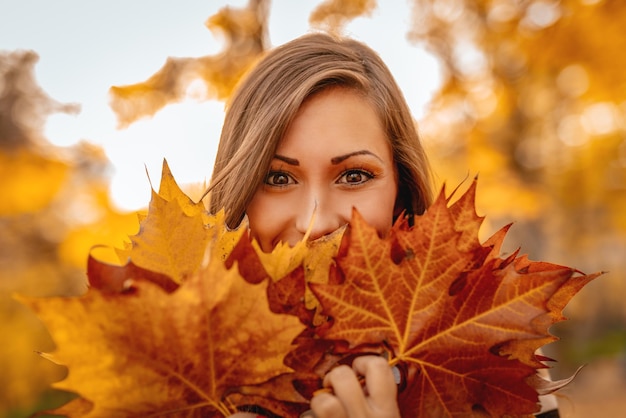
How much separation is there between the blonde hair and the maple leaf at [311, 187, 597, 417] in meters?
0.57

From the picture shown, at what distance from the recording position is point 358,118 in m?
1.09

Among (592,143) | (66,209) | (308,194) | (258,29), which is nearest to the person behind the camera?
(308,194)

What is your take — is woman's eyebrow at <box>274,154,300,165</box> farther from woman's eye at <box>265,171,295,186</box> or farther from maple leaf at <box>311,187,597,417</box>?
maple leaf at <box>311,187,597,417</box>

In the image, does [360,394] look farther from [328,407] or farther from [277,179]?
[277,179]

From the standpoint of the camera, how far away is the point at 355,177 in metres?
1.05

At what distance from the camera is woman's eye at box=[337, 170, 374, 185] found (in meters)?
1.03

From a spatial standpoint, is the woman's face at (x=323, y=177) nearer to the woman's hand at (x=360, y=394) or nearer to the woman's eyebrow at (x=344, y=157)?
the woman's eyebrow at (x=344, y=157)

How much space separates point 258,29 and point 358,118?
342 centimetres

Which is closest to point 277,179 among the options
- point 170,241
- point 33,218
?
point 170,241

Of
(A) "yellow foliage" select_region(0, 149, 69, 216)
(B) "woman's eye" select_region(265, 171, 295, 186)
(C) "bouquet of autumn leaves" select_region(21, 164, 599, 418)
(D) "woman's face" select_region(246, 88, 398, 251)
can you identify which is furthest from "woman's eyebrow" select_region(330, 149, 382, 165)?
(A) "yellow foliage" select_region(0, 149, 69, 216)

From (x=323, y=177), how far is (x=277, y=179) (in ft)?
0.41

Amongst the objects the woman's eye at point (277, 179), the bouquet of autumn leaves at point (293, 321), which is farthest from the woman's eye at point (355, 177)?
the bouquet of autumn leaves at point (293, 321)

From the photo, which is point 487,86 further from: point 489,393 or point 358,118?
point 489,393

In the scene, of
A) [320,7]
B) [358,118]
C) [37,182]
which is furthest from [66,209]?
[358,118]
